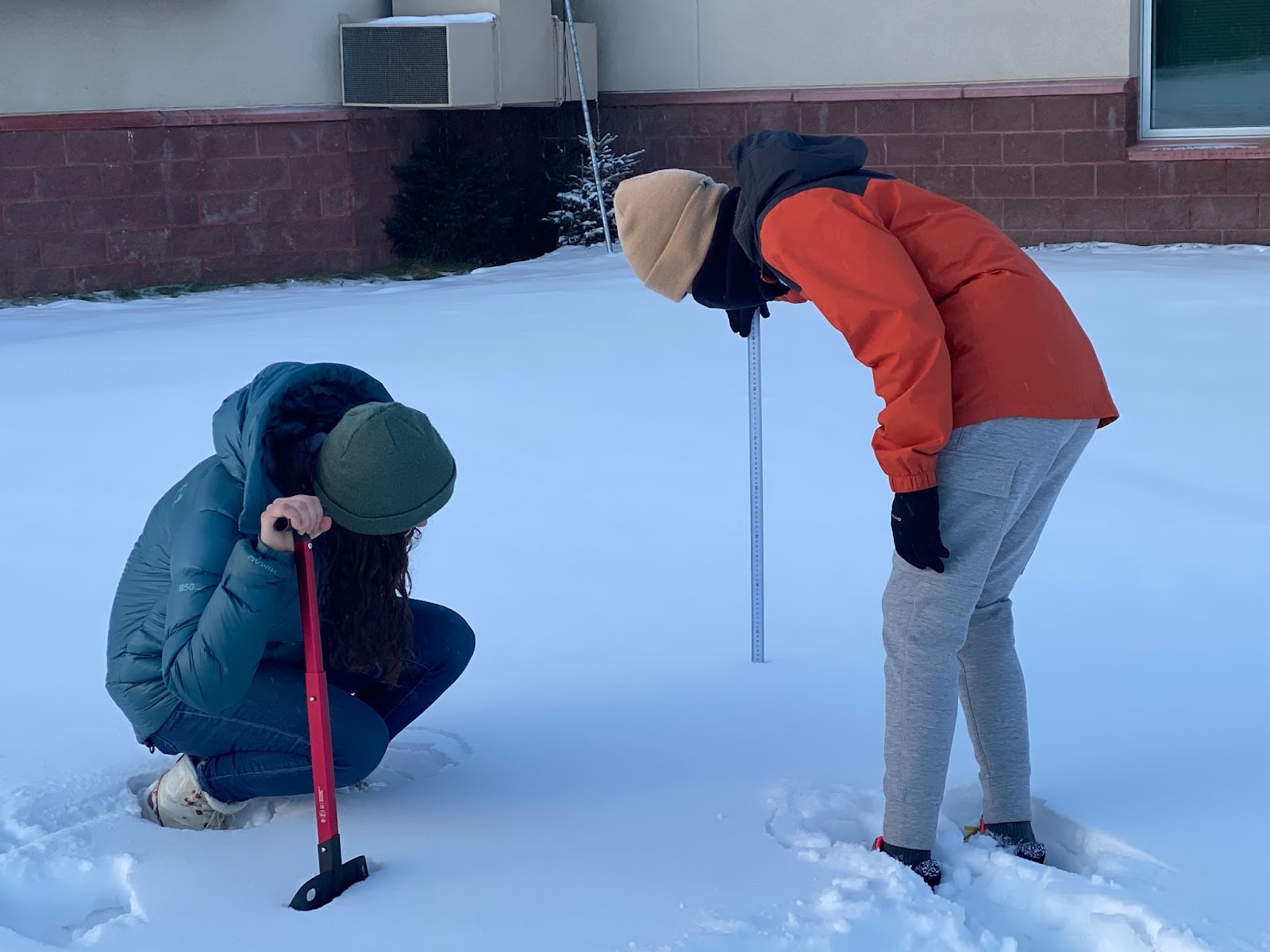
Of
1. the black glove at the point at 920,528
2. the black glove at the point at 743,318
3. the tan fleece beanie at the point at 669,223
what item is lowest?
the black glove at the point at 920,528

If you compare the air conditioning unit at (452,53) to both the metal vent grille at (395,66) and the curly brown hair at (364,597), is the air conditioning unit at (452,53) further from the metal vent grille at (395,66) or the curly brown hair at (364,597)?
the curly brown hair at (364,597)

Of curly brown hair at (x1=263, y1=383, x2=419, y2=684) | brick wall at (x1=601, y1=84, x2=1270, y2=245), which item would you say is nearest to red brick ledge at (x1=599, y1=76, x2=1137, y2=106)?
brick wall at (x1=601, y1=84, x2=1270, y2=245)

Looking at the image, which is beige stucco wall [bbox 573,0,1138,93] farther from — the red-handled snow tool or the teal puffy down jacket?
the red-handled snow tool

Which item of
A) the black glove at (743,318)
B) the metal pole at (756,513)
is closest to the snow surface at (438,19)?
the metal pole at (756,513)

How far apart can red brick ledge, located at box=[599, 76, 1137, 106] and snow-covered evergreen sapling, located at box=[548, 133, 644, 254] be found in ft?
1.39

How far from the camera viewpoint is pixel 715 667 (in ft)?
10.7

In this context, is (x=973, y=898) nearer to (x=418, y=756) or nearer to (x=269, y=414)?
(x=418, y=756)

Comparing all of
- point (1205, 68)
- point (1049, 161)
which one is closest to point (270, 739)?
point (1049, 161)

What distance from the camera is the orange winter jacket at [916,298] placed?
81.5 inches

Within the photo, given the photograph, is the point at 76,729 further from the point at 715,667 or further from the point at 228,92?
the point at 228,92

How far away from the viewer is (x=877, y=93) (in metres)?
10.2

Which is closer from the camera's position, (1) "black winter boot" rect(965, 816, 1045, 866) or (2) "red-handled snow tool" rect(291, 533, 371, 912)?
(2) "red-handled snow tool" rect(291, 533, 371, 912)

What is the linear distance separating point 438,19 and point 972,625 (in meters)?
8.50

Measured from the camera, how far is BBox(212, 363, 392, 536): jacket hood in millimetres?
2254
